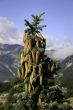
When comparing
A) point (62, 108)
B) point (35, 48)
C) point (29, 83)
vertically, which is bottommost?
point (62, 108)

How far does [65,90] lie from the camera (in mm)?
36094

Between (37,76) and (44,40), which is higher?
(44,40)

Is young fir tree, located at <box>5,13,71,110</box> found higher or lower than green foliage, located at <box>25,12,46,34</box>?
lower

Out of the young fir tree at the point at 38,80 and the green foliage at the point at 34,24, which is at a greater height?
the green foliage at the point at 34,24

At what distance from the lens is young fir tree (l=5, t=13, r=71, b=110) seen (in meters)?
35.4

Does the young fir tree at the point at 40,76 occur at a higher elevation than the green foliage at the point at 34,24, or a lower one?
lower

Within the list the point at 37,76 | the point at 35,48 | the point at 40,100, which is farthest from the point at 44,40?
the point at 40,100

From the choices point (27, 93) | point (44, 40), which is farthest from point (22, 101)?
point (44, 40)

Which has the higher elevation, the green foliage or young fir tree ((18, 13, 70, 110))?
the green foliage

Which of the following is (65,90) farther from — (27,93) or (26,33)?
(26,33)

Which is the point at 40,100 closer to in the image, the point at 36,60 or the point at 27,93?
the point at 27,93

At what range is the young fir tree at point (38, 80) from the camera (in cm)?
3538

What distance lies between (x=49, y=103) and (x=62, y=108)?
1369 millimetres

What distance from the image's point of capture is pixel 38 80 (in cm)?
3588
